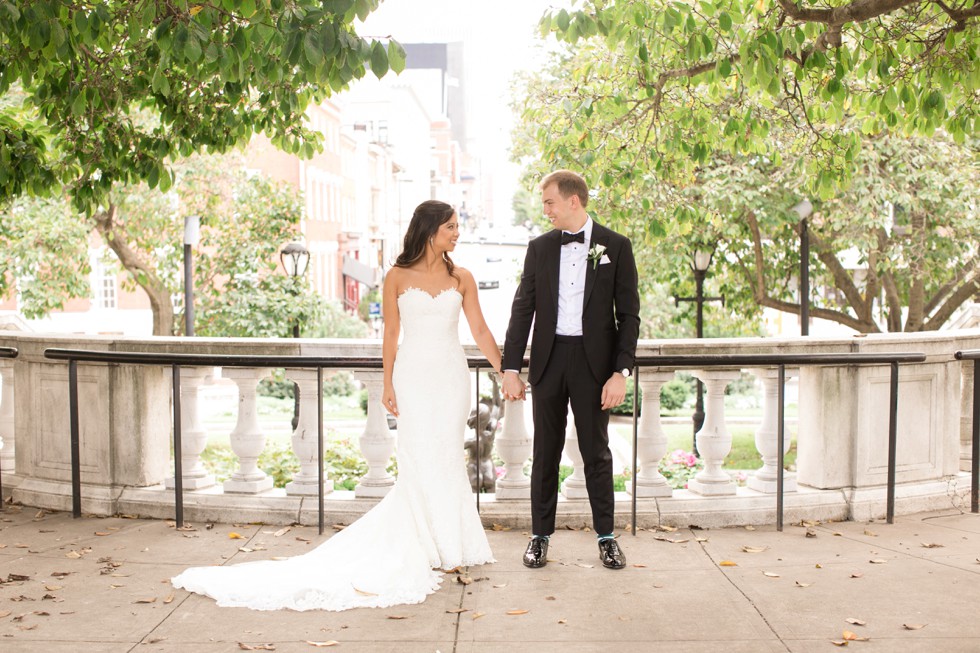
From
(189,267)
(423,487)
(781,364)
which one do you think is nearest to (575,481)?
(423,487)

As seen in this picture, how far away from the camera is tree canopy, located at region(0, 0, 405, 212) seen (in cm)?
510

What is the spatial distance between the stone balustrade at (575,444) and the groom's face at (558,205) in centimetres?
125

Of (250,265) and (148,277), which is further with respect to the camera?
(250,265)

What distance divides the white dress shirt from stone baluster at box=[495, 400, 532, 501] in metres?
1.11

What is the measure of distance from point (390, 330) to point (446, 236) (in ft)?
2.05

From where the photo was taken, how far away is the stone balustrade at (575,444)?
6.64 meters

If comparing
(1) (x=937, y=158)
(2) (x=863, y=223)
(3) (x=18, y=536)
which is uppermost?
(1) (x=937, y=158)

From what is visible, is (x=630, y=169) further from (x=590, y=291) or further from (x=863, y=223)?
(x=863, y=223)

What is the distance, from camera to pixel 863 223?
15492mm

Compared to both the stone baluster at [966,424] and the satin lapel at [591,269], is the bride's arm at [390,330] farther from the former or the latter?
the stone baluster at [966,424]

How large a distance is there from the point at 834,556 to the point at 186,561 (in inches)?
147

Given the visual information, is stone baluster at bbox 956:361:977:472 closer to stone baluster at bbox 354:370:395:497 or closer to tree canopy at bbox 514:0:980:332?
tree canopy at bbox 514:0:980:332

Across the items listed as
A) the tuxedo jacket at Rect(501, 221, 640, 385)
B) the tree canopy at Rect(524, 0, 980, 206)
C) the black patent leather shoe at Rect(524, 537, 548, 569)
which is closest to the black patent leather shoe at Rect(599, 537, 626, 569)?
the black patent leather shoe at Rect(524, 537, 548, 569)

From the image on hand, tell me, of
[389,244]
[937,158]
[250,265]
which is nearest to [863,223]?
[937,158]
